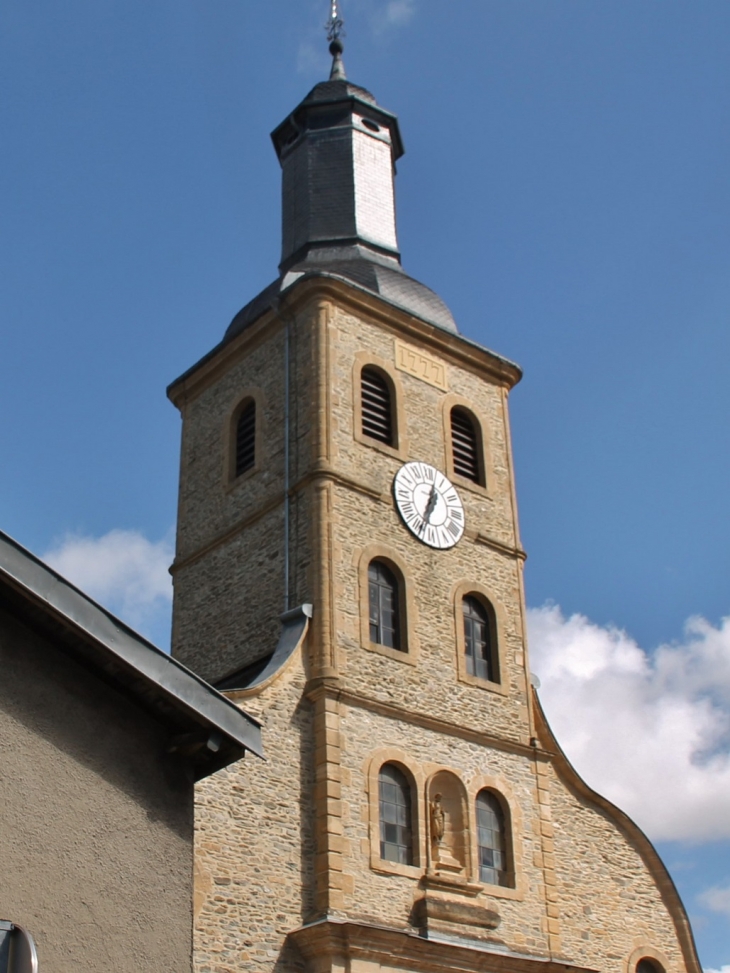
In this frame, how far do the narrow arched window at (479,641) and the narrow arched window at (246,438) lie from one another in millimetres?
4407

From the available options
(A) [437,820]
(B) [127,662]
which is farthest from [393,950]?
(B) [127,662]

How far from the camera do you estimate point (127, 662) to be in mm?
9617

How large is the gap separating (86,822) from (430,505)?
491 inches

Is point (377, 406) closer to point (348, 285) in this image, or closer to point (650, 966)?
point (348, 285)

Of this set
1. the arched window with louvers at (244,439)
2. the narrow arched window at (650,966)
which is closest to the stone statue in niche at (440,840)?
the narrow arched window at (650,966)

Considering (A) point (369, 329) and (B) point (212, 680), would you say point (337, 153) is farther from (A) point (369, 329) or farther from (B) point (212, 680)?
(B) point (212, 680)

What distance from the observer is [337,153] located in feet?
82.6

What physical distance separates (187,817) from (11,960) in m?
2.50

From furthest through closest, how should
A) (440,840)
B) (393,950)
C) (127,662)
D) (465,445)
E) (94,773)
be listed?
(465,445), (440,840), (393,950), (127,662), (94,773)

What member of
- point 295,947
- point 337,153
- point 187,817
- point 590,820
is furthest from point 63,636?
point 337,153

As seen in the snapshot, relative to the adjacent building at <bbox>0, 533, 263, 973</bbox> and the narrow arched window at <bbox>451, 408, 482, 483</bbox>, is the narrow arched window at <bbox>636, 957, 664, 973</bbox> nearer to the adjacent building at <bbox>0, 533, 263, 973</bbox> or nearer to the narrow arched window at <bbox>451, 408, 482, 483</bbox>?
the narrow arched window at <bbox>451, 408, 482, 483</bbox>

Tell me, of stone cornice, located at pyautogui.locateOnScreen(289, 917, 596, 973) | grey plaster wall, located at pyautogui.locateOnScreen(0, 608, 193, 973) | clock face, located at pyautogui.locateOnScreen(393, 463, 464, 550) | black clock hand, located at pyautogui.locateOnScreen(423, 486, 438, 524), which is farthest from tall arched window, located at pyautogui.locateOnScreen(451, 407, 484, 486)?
grey plaster wall, located at pyautogui.locateOnScreen(0, 608, 193, 973)

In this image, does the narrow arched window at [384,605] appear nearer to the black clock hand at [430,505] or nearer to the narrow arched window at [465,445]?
the black clock hand at [430,505]

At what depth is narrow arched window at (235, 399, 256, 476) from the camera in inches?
866
